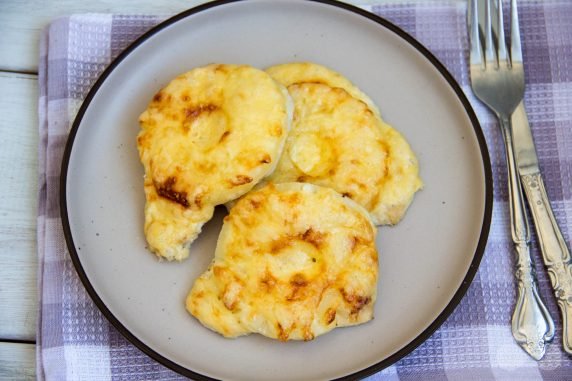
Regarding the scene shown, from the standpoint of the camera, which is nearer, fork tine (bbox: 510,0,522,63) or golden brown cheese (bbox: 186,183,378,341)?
golden brown cheese (bbox: 186,183,378,341)

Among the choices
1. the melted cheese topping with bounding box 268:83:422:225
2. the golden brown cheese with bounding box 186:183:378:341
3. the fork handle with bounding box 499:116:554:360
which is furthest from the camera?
the fork handle with bounding box 499:116:554:360

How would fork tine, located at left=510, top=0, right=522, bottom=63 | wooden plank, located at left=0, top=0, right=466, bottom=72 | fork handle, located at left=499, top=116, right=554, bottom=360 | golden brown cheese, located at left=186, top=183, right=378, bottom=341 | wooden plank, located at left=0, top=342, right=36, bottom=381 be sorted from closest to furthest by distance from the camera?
1. golden brown cheese, located at left=186, top=183, right=378, bottom=341
2. fork handle, located at left=499, top=116, right=554, bottom=360
3. wooden plank, located at left=0, top=342, right=36, bottom=381
4. fork tine, located at left=510, top=0, right=522, bottom=63
5. wooden plank, located at left=0, top=0, right=466, bottom=72

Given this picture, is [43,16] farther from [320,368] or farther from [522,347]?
[522,347]

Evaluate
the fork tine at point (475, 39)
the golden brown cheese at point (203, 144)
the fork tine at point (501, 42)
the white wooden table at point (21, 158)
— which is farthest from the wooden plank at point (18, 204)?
the fork tine at point (501, 42)

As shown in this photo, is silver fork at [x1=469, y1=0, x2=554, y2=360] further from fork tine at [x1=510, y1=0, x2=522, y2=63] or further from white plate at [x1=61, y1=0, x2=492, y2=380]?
white plate at [x1=61, y1=0, x2=492, y2=380]

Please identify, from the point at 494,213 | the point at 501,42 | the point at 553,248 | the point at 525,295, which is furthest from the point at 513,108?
the point at 525,295

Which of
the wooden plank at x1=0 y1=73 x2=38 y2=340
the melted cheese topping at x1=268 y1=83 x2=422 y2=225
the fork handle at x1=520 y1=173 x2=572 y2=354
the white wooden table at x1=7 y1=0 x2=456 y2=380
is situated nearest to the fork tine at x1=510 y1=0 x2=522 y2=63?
the fork handle at x1=520 y1=173 x2=572 y2=354

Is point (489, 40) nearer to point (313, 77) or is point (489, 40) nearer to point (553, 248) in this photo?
point (313, 77)

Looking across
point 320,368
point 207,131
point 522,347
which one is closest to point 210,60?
point 207,131
